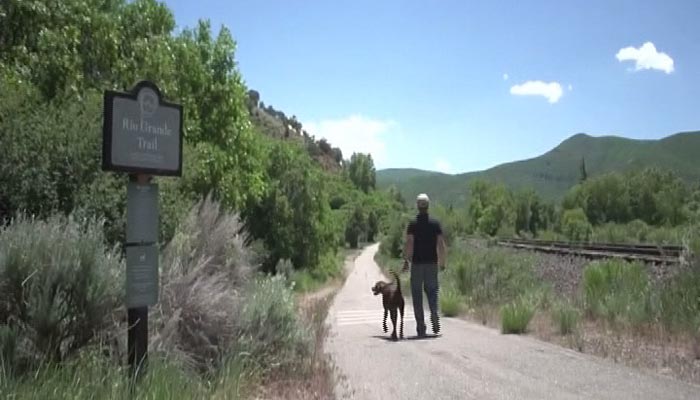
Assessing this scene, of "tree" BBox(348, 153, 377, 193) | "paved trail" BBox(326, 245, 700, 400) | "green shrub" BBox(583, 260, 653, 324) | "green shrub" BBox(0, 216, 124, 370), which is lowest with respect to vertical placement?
"paved trail" BBox(326, 245, 700, 400)

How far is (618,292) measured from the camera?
1143 centimetres

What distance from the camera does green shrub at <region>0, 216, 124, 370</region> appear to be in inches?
183

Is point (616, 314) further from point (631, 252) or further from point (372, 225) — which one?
point (372, 225)

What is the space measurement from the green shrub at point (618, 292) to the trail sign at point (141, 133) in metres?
7.32

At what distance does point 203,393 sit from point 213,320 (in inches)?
51.1

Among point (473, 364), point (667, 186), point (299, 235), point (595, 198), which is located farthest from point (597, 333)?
point (595, 198)

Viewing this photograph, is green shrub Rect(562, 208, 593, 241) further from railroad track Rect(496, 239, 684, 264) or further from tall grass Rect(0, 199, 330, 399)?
tall grass Rect(0, 199, 330, 399)

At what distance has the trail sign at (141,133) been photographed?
4812mm

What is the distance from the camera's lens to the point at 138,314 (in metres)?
4.79

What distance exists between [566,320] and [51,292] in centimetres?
718

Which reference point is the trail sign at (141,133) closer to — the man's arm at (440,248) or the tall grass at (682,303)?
the man's arm at (440,248)

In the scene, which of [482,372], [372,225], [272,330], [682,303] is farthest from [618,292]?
[372,225]

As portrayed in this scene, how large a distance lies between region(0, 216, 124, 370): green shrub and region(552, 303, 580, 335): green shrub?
21.7ft

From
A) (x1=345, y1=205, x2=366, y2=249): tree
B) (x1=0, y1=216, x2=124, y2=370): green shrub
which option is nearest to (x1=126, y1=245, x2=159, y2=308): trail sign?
(x1=0, y1=216, x2=124, y2=370): green shrub
